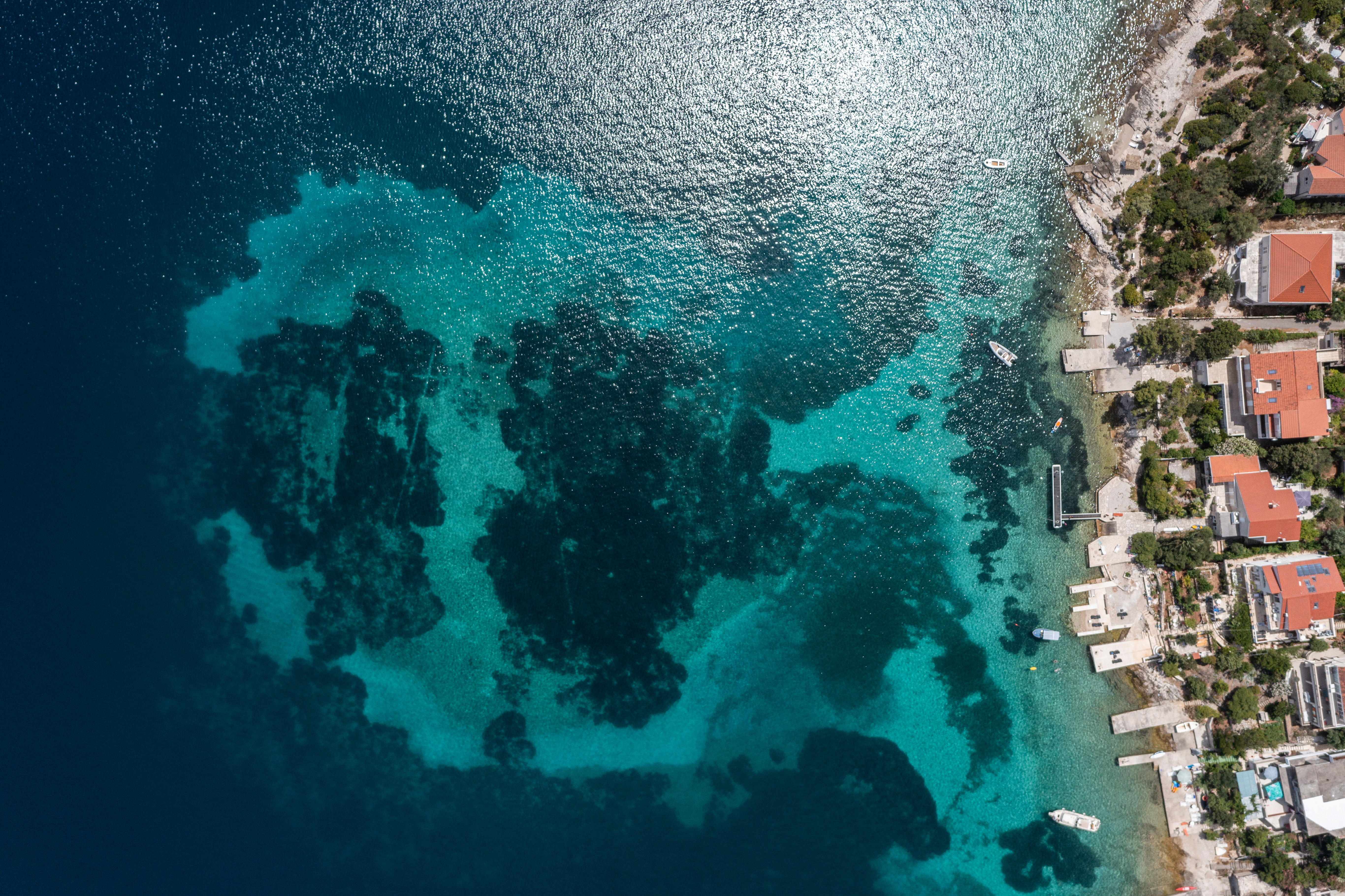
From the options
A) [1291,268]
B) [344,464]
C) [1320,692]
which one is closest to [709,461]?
[344,464]

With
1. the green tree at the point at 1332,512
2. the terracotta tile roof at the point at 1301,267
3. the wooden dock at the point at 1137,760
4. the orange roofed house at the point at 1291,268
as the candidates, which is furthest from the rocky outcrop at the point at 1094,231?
the wooden dock at the point at 1137,760

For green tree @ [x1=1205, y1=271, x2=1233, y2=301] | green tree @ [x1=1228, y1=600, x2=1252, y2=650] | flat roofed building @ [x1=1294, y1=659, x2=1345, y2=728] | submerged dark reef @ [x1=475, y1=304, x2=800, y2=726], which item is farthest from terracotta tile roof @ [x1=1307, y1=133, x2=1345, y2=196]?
submerged dark reef @ [x1=475, y1=304, x2=800, y2=726]

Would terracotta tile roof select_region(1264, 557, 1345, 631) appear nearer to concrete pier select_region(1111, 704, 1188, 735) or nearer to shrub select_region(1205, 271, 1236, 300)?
concrete pier select_region(1111, 704, 1188, 735)

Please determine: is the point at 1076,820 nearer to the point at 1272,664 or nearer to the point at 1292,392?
the point at 1272,664

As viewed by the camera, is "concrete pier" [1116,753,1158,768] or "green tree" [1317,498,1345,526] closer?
A: "green tree" [1317,498,1345,526]

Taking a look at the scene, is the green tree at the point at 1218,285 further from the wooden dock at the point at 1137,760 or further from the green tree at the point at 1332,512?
the wooden dock at the point at 1137,760

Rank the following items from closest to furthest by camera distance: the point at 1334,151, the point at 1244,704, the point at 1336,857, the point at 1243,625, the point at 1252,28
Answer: the point at 1334,151
the point at 1336,857
the point at 1244,704
the point at 1252,28
the point at 1243,625

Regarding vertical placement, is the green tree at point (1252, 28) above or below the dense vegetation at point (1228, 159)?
above
